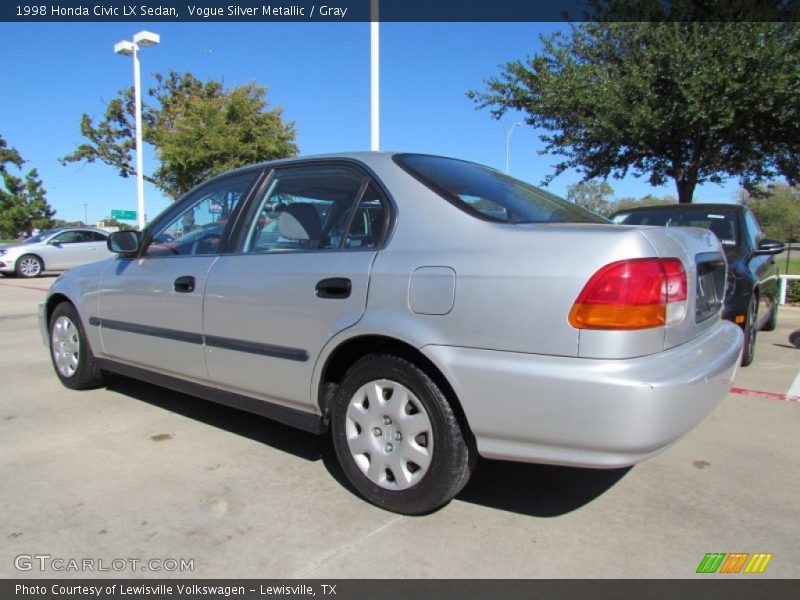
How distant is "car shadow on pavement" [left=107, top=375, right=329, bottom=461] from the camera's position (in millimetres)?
3570

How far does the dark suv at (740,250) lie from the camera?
5.01 metres

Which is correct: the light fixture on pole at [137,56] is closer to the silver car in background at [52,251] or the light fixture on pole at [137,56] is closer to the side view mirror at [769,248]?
Result: the silver car in background at [52,251]

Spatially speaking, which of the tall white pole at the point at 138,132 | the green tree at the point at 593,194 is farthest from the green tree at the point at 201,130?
the green tree at the point at 593,194

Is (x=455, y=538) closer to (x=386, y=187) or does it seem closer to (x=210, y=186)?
(x=386, y=187)

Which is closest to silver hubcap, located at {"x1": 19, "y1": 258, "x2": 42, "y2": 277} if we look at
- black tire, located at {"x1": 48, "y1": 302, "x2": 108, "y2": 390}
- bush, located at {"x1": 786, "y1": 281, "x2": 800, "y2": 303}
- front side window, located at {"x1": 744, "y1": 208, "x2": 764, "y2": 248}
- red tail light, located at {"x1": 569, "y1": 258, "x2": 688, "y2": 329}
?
black tire, located at {"x1": 48, "y1": 302, "x2": 108, "y2": 390}

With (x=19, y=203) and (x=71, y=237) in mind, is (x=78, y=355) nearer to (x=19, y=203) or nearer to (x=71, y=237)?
(x=71, y=237)

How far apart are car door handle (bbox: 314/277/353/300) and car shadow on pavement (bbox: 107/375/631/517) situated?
989mm

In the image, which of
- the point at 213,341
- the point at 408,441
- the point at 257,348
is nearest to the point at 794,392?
the point at 408,441

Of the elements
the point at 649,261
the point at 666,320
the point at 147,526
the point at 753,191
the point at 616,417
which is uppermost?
the point at 753,191

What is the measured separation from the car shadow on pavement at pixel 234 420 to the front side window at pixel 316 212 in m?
1.19

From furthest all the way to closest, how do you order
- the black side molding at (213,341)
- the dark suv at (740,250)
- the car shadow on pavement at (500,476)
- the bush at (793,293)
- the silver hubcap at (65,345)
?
1. the bush at (793,293)
2. the dark suv at (740,250)
3. the silver hubcap at (65,345)
4. the black side molding at (213,341)
5. the car shadow on pavement at (500,476)

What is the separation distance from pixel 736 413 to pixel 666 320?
2404mm

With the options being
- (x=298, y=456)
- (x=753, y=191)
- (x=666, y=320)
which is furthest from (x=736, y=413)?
(x=753, y=191)

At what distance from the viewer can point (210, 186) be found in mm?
3752
